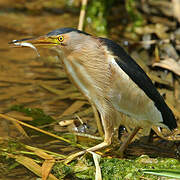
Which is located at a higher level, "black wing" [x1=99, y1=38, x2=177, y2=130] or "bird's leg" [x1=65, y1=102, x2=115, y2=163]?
"black wing" [x1=99, y1=38, x2=177, y2=130]

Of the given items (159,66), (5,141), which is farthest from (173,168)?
(159,66)

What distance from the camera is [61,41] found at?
2.64 meters

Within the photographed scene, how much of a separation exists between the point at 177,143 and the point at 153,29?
277 cm

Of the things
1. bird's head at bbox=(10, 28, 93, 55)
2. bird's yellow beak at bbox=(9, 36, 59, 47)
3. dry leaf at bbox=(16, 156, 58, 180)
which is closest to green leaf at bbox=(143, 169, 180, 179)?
dry leaf at bbox=(16, 156, 58, 180)

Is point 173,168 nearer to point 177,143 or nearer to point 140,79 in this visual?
point 177,143

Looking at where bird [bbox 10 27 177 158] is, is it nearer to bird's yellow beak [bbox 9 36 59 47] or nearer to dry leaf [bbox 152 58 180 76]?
bird's yellow beak [bbox 9 36 59 47]

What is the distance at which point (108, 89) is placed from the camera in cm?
275

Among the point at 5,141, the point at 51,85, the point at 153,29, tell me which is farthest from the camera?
the point at 153,29

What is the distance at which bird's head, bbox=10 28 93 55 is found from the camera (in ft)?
8.66

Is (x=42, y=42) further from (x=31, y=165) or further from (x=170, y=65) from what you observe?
(x=170, y=65)

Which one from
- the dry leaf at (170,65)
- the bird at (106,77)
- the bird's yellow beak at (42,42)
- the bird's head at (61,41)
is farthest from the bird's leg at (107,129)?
the dry leaf at (170,65)

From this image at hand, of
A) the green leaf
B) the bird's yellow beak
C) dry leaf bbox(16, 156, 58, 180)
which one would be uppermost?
the bird's yellow beak

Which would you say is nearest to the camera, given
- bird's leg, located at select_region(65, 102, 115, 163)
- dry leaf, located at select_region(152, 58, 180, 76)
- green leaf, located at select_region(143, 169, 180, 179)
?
green leaf, located at select_region(143, 169, 180, 179)

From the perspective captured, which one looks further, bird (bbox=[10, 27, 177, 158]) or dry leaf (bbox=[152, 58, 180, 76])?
dry leaf (bbox=[152, 58, 180, 76])
